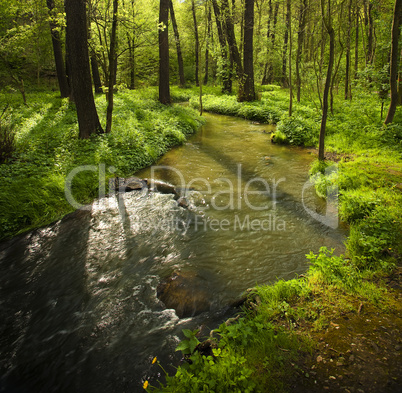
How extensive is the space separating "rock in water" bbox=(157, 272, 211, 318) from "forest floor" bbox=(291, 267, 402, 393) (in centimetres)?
146

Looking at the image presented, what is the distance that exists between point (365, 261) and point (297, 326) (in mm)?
1682

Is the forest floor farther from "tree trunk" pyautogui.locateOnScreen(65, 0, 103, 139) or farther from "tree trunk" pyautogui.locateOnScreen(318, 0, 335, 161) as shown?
"tree trunk" pyautogui.locateOnScreen(65, 0, 103, 139)

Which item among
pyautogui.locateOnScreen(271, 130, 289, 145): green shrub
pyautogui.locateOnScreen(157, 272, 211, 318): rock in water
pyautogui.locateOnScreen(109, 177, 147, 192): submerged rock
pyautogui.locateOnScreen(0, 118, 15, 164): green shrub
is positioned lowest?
pyautogui.locateOnScreen(157, 272, 211, 318): rock in water

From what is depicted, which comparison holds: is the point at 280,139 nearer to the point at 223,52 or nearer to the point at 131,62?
the point at 223,52

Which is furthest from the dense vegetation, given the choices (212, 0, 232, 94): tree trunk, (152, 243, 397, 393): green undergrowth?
(212, 0, 232, 94): tree trunk

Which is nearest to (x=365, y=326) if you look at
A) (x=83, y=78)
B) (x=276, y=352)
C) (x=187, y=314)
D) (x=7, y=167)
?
(x=276, y=352)

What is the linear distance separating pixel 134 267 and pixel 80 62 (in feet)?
24.9

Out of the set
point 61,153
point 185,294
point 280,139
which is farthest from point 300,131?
point 185,294

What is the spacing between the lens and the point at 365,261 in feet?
12.9

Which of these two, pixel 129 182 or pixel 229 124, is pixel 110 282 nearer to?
pixel 129 182

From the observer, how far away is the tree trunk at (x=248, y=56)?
1709 centimetres

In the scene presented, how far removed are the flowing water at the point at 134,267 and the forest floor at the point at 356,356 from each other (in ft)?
4.09

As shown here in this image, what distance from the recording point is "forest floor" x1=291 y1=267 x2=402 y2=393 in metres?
2.38

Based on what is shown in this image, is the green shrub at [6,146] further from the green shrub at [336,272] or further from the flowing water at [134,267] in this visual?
the green shrub at [336,272]
